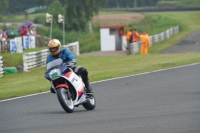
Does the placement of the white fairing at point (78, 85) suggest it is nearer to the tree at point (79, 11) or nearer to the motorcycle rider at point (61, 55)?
the motorcycle rider at point (61, 55)

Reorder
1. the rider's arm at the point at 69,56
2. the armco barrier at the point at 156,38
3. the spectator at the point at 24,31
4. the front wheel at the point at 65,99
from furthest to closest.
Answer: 1. the armco barrier at the point at 156,38
2. the spectator at the point at 24,31
3. the rider's arm at the point at 69,56
4. the front wheel at the point at 65,99

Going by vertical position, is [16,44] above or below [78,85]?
below

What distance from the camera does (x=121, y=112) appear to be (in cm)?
1201

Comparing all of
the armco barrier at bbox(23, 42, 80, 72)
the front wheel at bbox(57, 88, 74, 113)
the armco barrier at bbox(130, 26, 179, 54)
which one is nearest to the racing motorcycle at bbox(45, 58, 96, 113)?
the front wheel at bbox(57, 88, 74, 113)

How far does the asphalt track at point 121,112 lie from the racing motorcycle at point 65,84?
8.8 inches

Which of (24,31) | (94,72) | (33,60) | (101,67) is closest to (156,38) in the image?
(24,31)

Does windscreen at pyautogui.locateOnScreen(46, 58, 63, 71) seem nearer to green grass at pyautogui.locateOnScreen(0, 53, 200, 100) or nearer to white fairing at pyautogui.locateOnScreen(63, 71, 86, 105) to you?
white fairing at pyautogui.locateOnScreen(63, 71, 86, 105)

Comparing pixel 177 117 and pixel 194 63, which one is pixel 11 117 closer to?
pixel 177 117

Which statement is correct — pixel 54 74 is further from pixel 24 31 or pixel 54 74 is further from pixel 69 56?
pixel 24 31

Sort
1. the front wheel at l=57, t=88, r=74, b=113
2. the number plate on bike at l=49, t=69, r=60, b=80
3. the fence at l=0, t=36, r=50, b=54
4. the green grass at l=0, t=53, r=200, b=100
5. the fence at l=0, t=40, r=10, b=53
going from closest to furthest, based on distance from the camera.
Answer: the front wheel at l=57, t=88, r=74, b=113 → the number plate on bike at l=49, t=69, r=60, b=80 → the green grass at l=0, t=53, r=200, b=100 → the fence at l=0, t=40, r=10, b=53 → the fence at l=0, t=36, r=50, b=54

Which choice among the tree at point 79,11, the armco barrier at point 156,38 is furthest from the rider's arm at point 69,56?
the tree at point 79,11

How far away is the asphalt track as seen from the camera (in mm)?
9785

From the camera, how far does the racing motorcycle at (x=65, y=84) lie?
12117 millimetres

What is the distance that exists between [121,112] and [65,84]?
113 centimetres
